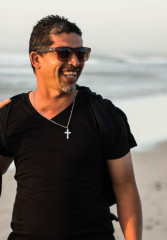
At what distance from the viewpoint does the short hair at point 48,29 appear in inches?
116

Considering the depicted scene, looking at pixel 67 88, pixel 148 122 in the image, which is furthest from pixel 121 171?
pixel 148 122

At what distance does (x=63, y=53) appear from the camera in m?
2.86

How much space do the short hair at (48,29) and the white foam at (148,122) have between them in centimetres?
770

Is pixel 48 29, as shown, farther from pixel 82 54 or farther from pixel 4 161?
pixel 4 161

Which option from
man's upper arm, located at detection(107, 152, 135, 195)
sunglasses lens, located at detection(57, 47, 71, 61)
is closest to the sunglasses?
sunglasses lens, located at detection(57, 47, 71, 61)

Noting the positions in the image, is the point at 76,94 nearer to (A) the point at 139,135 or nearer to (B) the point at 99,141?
(B) the point at 99,141

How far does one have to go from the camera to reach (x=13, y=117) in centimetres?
295

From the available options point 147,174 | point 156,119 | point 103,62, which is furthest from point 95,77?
point 147,174

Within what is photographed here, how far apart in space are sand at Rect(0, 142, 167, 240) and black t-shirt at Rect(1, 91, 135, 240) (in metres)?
3.65

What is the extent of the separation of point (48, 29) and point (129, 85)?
83.7 ft

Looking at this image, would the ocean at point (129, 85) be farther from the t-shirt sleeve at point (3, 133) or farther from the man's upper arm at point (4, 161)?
the t-shirt sleeve at point (3, 133)

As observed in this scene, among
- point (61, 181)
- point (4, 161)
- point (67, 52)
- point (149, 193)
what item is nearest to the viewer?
point (61, 181)

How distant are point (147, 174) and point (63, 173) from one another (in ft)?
21.0

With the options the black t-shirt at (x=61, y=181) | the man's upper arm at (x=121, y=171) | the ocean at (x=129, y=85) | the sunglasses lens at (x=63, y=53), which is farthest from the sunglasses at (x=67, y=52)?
the ocean at (x=129, y=85)
